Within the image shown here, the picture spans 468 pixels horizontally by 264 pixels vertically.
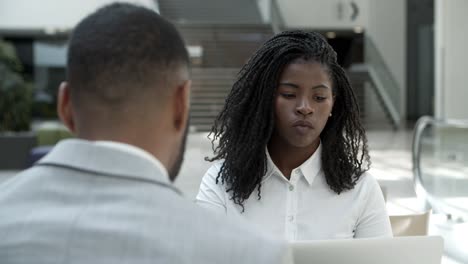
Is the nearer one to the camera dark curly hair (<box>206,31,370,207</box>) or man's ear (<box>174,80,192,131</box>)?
man's ear (<box>174,80,192,131</box>)

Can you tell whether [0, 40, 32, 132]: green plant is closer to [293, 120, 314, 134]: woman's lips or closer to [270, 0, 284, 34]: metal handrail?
[270, 0, 284, 34]: metal handrail

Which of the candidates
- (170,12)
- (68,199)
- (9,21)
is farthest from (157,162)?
(170,12)

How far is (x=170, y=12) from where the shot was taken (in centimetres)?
2111

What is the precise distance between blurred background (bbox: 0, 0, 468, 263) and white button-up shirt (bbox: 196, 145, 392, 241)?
467 cm

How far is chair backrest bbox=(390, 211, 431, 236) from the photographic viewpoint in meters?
2.41

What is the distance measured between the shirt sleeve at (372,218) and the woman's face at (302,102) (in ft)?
0.82

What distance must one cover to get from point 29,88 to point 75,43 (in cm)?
1286

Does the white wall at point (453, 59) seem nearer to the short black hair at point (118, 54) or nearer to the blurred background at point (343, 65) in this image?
the blurred background at point (343, 65)

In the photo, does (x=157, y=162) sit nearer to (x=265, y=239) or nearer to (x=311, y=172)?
(x=265, y=239)

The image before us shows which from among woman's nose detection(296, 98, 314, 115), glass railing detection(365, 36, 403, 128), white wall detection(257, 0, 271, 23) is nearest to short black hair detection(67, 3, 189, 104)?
woman's nose detection(296, 98, 314, 115)

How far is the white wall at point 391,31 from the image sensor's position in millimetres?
22391

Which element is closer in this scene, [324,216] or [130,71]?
[130,71]

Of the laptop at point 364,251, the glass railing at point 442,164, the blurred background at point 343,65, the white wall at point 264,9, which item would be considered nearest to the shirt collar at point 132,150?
the laptop at point 364,251

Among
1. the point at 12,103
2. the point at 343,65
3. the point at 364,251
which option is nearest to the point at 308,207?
the point at 364,251
